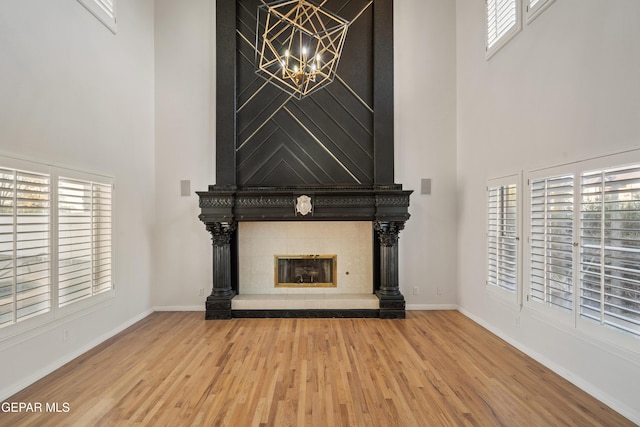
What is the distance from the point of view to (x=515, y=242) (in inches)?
146

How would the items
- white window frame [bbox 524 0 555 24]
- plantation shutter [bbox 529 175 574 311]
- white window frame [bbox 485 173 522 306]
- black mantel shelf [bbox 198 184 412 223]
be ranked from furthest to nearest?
black mantel shelf [bbox 198 184 412 223] → white window frame [bbox 485 173 522 306] → white window frame [bbox 524 0 555 24] → plantation shutter [bbox 529 175 574 311]

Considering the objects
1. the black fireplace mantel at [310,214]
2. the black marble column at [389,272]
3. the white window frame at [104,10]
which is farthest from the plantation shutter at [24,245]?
the black marble column at [389,272]

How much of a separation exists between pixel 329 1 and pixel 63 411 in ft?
20.6

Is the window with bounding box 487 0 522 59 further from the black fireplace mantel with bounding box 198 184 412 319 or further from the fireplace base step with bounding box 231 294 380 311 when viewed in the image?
the fireplace base step with bounding box 231 294 380 311

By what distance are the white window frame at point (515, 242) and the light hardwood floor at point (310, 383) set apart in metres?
0.60

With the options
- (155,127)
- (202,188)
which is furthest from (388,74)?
(155,127)

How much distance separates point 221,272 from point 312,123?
2.88 m

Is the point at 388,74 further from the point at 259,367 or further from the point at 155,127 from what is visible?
the point at 259,367

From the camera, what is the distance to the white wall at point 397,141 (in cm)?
514

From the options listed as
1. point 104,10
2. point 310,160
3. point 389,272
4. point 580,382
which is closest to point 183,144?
point 104,10

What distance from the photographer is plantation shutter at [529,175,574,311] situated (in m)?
2.94

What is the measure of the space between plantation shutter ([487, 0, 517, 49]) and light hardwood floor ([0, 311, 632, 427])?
4.02 meters

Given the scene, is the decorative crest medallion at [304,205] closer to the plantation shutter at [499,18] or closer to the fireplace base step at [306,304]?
the fireplace base step at [306,304]

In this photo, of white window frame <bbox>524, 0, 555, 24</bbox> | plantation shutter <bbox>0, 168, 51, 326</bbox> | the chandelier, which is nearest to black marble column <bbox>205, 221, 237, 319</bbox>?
plantation shutter <bbox>0, 168, 51, 326</bbox>
